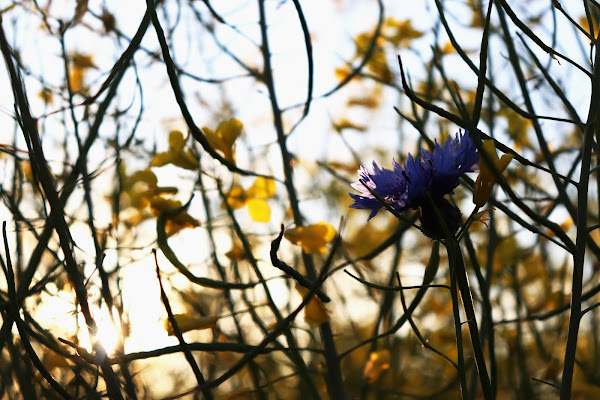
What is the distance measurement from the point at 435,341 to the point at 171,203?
123 centimetres

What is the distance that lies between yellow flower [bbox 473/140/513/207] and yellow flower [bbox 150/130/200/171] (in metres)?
0.69

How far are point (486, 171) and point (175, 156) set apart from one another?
722mm

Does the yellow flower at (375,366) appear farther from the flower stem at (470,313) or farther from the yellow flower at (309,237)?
the flower stem at (470,313)

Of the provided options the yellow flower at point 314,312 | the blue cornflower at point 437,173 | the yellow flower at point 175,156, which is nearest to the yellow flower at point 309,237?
the yellow flower at point 314,312

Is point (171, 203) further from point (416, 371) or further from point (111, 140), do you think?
point (416, 371)

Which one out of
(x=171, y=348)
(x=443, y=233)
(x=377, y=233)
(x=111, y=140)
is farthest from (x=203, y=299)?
(x=443, y=233)

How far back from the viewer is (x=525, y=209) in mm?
740

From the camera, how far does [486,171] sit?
2.31 ft

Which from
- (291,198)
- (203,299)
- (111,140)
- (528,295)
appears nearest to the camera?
(291,198)

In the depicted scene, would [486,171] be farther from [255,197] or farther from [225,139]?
[255,197]

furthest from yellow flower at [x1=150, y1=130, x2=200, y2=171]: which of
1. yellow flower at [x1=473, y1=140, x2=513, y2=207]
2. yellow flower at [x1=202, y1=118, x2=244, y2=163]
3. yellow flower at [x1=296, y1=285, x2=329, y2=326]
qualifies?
yellow flower at [x1=473, y1=140, x2=513, y2=207]

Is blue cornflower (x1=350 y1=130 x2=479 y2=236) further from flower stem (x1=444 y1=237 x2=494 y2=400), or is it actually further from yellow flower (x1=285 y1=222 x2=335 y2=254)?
yellow flower (x1=285 y1=222 x2=335 y2=254)

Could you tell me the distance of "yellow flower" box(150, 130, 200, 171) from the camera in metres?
1.24

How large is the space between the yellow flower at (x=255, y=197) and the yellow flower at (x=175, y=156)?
5.0 inches
